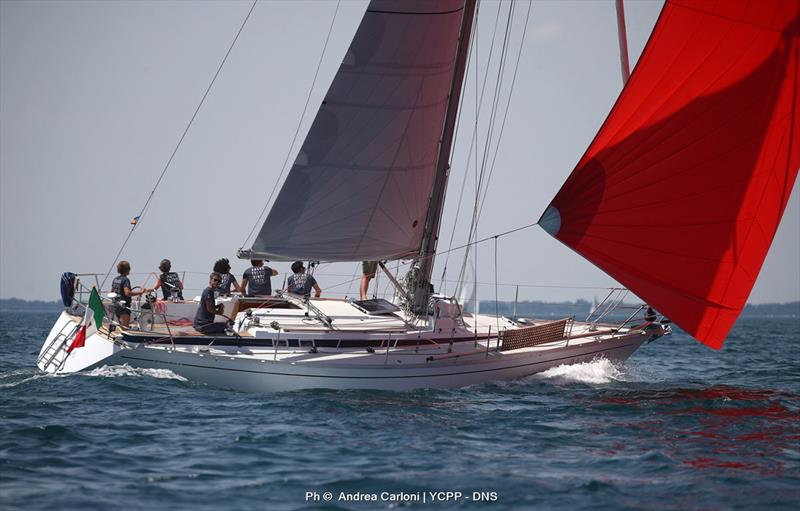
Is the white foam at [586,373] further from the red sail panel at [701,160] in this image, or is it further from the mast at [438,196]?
the mast at [438,196]

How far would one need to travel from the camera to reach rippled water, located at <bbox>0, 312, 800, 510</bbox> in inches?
275

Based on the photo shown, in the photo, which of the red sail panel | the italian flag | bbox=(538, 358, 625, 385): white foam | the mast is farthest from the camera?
the mast

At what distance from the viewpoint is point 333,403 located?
11055 mm

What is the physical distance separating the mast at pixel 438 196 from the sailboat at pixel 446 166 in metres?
0.04

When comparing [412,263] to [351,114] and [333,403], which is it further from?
[333,403]

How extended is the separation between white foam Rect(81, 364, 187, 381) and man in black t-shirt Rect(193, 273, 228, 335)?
1.04 metres

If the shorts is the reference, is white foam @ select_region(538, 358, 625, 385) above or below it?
below

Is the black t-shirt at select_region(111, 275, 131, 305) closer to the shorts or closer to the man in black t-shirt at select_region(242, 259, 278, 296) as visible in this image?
the man in black t-shirt at select_region(242, 259, 278, 296)

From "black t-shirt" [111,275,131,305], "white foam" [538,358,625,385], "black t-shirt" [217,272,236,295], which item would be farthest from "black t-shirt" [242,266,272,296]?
"white foam" [538,358,625,385]

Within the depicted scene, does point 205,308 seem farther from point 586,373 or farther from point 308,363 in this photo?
point 586,373

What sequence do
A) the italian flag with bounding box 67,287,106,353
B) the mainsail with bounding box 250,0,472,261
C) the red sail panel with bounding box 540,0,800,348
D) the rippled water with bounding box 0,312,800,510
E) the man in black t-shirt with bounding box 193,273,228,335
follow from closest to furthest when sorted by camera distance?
the rippled water with bounding box 0,312,800,510 → the red sail panel with bounding box 540,0,800,348 → the italian flag with bounding box 67,287,106,353 → the man in black t-shirt with bounding box 193,273,228,335 → the mainsail with bounding box 250,0,472,261

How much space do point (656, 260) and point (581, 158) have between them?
2000 mm

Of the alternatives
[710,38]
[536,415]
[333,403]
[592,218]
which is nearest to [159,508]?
[333,403]

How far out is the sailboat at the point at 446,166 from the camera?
477 inches
